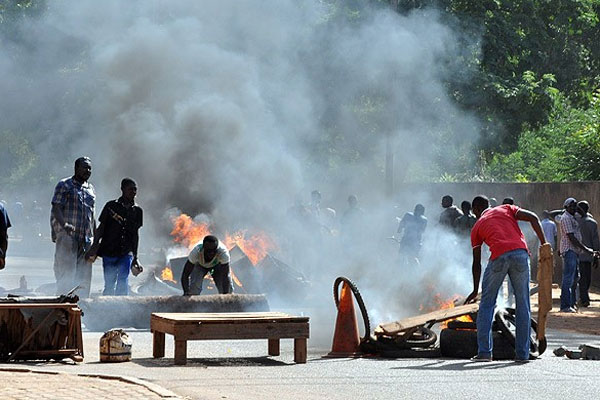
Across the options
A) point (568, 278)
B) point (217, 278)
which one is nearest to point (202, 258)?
point (217, 278)

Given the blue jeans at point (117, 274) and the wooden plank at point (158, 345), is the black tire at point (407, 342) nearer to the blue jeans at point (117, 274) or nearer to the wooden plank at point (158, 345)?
the wooden plank at point (158, 345)

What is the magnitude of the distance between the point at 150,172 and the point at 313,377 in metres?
16.8

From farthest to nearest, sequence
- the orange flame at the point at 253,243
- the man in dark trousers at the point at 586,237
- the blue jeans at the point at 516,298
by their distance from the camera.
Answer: the orange flame at the point at 253,243 < the man in dark trousers at the point at 586,237 < the blue jeans at the point at 516,298

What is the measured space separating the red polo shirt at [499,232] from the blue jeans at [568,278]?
267 inches

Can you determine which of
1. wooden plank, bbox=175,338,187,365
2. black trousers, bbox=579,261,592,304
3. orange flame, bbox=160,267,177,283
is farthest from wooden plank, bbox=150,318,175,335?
black trousers, bbox=579,261,592,304

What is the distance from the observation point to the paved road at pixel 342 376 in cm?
866

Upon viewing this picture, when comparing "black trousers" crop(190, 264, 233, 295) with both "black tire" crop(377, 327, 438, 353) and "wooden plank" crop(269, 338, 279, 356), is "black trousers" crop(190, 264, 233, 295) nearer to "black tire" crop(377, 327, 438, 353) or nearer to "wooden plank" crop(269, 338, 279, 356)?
"wooden plank" crop(269, 338, 279, 356)

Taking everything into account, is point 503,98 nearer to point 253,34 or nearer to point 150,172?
point 253,34

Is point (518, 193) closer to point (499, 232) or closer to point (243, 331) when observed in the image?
point (499, 232)

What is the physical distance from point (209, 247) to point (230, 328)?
110 inches

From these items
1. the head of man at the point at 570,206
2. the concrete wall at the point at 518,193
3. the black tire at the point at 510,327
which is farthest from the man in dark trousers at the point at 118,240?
the concrete wall at the point at 518,193

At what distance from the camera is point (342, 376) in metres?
9.66

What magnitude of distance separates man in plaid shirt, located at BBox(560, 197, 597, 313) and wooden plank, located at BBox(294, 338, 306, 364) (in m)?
8.35

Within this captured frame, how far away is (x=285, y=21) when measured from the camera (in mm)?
28297
